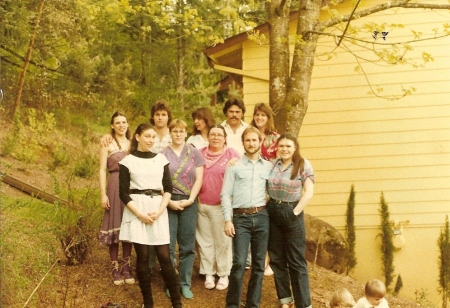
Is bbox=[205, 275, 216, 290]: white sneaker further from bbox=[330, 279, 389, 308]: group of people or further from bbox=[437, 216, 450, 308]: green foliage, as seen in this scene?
bbox=[437, 216, 450, 308]: green foliage

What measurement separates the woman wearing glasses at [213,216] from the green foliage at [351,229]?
501cm

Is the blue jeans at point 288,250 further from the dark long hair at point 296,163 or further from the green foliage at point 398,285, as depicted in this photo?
the green foliage at point 398,285

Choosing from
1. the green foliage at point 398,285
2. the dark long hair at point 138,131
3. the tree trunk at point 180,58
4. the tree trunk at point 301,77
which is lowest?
the green foliage at point 398,285

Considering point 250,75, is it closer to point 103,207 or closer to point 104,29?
point 103,207

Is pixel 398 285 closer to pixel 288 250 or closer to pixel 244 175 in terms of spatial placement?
pixel 288 250

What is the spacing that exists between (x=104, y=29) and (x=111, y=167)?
768 inches

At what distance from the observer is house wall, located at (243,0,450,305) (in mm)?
10438

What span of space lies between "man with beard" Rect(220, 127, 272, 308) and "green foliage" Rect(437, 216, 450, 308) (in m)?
6.21

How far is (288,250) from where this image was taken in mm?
5570

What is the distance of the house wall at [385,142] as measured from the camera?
411 inches

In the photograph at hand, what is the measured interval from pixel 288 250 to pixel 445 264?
6156 millimetres

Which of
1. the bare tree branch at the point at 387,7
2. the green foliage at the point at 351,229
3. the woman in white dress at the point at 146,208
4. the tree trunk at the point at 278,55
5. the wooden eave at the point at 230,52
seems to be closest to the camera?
the woman in white dress at the point at 146,208

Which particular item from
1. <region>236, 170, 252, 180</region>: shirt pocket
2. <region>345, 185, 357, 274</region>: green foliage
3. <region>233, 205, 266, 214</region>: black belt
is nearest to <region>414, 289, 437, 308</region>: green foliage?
<region>345, 185, 357, 274</region>: green foliage

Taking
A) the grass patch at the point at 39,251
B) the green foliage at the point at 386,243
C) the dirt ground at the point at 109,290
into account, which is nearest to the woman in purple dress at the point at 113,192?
the dirt ground at the point at 109,290
